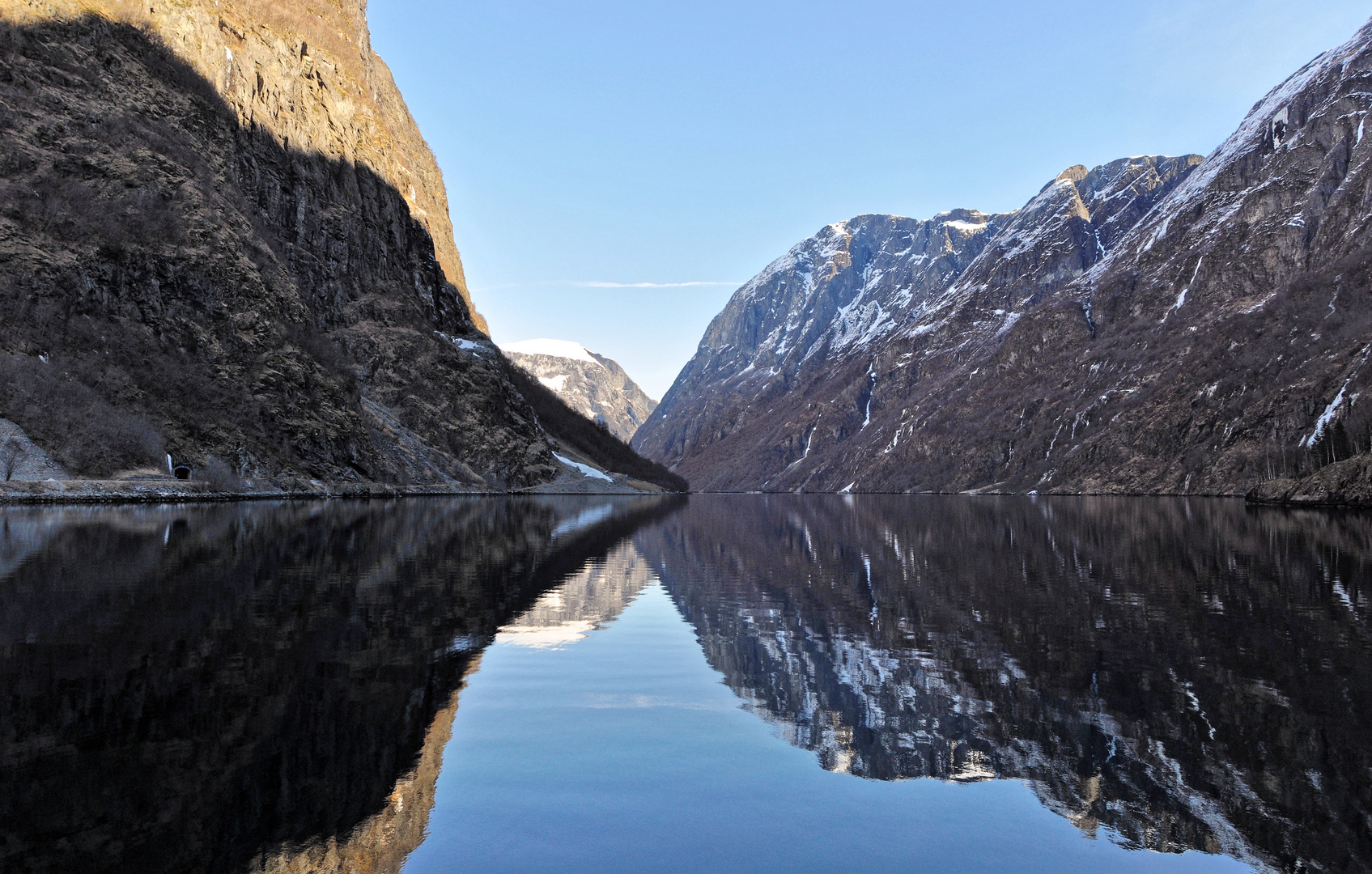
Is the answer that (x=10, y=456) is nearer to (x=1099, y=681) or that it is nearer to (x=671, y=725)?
(x=671, y=725)

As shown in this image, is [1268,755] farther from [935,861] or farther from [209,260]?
[209,260]

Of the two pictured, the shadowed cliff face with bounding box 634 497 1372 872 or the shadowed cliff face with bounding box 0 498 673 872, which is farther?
the shadowed cliff face with bounding box 634 497 1372 872

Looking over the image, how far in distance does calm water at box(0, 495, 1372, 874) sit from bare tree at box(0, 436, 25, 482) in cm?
4251

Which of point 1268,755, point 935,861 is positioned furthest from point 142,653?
point 1268,755

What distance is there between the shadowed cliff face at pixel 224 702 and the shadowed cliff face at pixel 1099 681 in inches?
187

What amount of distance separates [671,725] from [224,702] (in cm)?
535

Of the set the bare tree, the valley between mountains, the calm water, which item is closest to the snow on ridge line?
the valley between mountains

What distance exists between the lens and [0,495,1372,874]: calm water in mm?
7457

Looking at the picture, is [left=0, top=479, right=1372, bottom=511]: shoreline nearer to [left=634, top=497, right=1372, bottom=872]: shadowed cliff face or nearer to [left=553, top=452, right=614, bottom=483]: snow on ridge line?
[left=553, top=452, right=614, bottom=483]: snow on ridge line

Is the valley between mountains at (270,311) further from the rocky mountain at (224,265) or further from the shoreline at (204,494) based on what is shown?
the shoreline at (204,494)

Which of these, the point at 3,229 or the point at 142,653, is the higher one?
the point at 3,229

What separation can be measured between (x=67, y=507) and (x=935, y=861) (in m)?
59.6

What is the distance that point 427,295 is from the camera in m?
140

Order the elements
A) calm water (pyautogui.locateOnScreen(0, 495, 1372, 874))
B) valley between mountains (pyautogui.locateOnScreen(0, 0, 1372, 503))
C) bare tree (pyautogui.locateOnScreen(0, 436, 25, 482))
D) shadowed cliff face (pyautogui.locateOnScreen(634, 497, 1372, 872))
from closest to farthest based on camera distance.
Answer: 1. calm water (pyautogui.locateOnScreen(0, 495, 1372, 874))
2. shadowed cliff face (pyautogui.locateOnScreen(634, 497, 1372, 872))
3. bare tree (pyautogui.locateOnScreen(0, 436, 25, 482))
4. valley between mountains (pyautogui.locateOnScreen(0, 0, 1372, 503))
